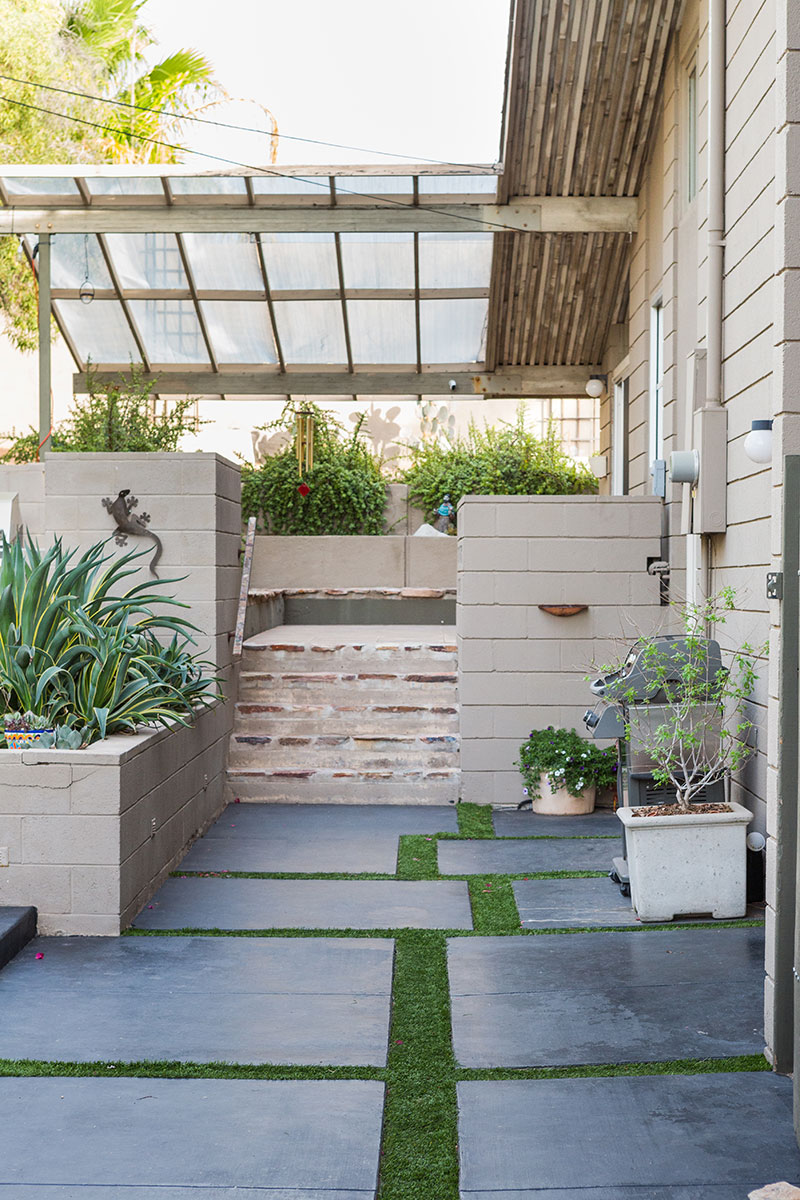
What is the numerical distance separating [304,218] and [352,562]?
363 cm

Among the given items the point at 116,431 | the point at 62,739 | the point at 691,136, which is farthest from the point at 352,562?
the point at 62,739

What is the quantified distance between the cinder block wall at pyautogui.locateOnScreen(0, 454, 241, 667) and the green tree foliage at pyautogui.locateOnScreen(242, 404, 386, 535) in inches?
220

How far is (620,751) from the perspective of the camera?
5602 millimetres

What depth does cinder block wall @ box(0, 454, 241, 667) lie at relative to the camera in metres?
6.83

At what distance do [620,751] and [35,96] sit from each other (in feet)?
47.7

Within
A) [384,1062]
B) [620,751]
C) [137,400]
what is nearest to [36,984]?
[384,1062]

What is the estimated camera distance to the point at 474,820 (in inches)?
268

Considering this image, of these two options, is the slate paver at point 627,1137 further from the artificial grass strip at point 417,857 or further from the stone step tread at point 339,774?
the stone step tread at point 339,774

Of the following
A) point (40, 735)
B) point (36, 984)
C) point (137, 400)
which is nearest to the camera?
point (36, 984)

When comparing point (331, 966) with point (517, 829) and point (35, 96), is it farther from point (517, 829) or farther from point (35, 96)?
point (35, 96)

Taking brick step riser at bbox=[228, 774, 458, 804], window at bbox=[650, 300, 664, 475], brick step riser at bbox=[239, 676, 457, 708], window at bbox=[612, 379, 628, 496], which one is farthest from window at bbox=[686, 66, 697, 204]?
brick step riser at bbox=[228, 774, 458, 804]

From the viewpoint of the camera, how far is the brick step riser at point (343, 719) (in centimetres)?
774

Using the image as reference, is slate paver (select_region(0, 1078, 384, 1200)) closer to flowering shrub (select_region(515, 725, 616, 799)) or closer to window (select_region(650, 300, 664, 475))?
flowering shrub (select_region(515, 725, 616, 799))

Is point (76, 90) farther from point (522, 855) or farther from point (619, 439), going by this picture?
point (522, 855)
